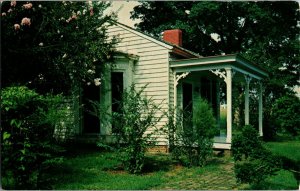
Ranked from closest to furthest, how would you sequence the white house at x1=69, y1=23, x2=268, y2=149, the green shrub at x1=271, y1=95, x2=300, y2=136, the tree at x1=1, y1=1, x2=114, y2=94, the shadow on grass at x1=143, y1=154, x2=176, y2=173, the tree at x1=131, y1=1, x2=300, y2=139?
the green shrub at x1=271, y1=95, x2=300, y2=136 < the shadow on grass at x1=143, y1=154, x2=176, y2=173 < the tree at x1=1, y1=1, x2=114, y2=94 < the white house at x1=69, y1=23, x2=268, y2=149 < the tree at x1=131, y1=1, x2=300, y2=139

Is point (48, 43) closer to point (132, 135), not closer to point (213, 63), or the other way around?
point (132, 135)

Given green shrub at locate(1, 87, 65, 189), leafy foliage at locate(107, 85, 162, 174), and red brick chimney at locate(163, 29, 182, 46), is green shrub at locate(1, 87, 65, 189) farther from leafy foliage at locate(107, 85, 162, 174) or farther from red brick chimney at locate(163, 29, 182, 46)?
red brick chimney at locate(163, 29, 182, 46)

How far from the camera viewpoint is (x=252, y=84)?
82.8 ft

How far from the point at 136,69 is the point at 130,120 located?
573 centimetres

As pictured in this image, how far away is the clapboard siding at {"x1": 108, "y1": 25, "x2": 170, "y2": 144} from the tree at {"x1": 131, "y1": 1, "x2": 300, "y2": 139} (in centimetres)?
1299

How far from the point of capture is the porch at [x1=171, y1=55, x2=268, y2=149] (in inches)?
486

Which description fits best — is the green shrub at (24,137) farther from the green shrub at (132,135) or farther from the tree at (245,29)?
the tree at (245,29)

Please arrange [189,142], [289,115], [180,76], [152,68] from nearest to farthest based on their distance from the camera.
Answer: [289,115], [189,142], [180,76], [152,68]

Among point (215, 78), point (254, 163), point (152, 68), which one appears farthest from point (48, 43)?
point (215, 78)

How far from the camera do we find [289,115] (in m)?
5.24

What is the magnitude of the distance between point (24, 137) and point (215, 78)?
45.2 ft

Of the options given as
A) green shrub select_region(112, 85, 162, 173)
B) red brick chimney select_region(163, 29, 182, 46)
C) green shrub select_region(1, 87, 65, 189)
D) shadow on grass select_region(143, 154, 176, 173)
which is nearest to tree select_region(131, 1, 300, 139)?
red brick chimney select_region(163, 29, 182, 46)

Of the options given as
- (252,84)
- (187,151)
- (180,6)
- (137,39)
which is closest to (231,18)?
(180,6)

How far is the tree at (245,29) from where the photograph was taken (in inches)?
1051
